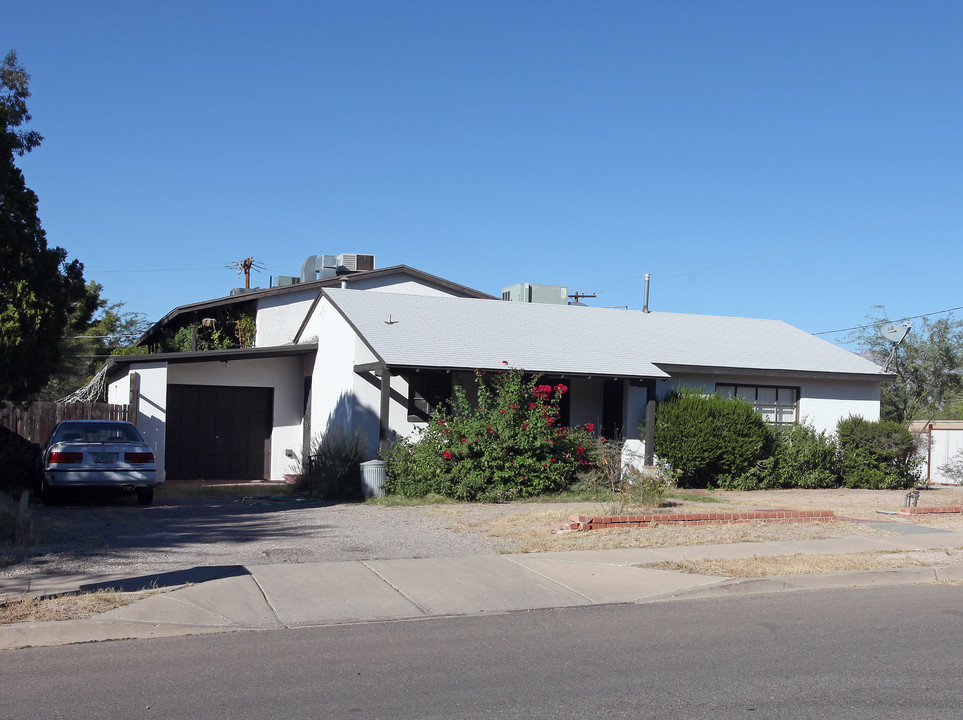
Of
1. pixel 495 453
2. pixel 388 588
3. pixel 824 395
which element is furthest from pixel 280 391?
pixel 388 588

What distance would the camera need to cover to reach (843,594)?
968 cm

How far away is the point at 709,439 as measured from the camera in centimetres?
2048

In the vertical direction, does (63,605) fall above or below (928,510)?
below

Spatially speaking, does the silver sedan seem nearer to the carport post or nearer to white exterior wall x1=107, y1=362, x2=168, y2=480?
the carport post

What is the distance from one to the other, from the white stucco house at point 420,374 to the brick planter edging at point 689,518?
21.2 feet

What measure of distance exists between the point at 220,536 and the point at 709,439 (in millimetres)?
11918

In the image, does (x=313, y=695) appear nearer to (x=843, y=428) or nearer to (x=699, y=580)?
(x=699, y=580)

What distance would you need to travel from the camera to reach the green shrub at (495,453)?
17266mm

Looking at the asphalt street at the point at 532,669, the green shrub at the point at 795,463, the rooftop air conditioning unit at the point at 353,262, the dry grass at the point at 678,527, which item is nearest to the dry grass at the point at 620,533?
the dry grass at the point at 678,527

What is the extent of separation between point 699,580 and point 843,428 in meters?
14.1

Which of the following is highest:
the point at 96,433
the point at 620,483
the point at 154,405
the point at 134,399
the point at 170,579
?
the point at 134,399

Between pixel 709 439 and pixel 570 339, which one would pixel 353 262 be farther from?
pixel 709 439

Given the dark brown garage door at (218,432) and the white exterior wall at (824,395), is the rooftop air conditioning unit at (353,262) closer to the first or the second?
the dark brown garage door at (218,432)

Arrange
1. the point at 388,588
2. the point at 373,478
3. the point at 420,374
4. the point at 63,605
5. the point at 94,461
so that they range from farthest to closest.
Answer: the point at 420,374 < the point at 373,478 < the point at 94,461 < the point at 388,588 < the point at 63,605
